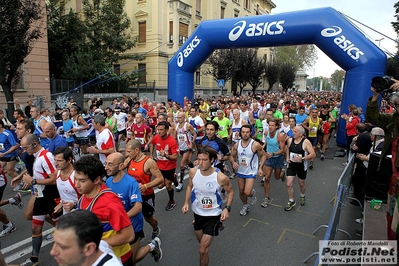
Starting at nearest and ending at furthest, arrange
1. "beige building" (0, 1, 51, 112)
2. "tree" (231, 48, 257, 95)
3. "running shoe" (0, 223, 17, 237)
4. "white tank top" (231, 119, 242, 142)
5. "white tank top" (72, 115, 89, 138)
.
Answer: "running shoe" (0, 223, 17, 237), "white tank top" (72, 115, 89, 138), "white tank top" (231, 119, 242, 142), "beige building" (0, 1, 51, 112), "tree" (231, 48, 257, 95)

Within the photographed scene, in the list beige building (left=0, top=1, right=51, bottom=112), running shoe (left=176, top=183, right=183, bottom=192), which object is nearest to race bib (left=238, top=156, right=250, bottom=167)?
running shoe (left=176, top=183, right=183, bottom=192)

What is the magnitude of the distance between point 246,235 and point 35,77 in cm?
1631

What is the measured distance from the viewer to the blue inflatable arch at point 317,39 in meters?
9.27

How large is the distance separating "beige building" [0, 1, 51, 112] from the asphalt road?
11.3 metres

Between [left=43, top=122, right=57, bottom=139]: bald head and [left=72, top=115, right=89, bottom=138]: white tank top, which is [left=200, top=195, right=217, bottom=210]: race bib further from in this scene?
[left=72, top=115, right=89, bottom=138]: white tank top

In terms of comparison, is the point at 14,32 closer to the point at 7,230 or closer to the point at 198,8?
the point at 7,230

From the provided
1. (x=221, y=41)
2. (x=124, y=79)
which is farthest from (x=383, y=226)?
(x=124, y=79)

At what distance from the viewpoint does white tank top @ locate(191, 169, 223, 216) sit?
133 inches

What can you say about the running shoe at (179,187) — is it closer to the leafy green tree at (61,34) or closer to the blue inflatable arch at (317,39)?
the blue inflatable arch at (317,39)

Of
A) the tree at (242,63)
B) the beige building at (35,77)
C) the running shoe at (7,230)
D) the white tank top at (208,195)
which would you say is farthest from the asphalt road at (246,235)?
the tree at (242,63)

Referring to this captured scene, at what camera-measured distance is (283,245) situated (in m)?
4.08

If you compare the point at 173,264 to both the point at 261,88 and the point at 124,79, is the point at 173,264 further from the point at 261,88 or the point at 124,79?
the point at 261,88

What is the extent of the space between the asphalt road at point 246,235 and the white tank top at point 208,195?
2.63 feet

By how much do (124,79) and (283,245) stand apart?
20379 mm
